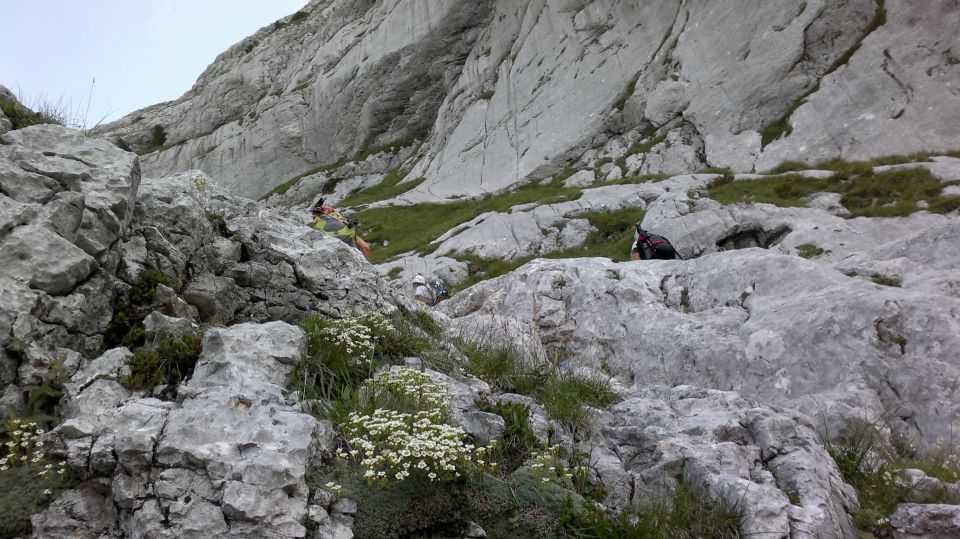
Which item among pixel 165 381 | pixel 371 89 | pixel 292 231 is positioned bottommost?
pixel 165 381

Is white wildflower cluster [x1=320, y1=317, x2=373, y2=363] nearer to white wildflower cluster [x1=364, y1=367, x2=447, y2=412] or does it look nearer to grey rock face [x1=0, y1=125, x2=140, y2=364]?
white wildflower cluster [x1=364, y1=367, x2=447, y2=412]

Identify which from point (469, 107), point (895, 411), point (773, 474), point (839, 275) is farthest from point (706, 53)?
point (773, 474)

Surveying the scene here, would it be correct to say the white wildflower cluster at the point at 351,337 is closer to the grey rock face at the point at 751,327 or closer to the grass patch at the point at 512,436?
the grass patch at the point at 512,436

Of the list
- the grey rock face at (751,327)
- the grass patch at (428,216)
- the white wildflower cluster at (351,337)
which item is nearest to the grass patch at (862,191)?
the grey rock face at (751,327)

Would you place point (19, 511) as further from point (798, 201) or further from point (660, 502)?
point (798, 201)

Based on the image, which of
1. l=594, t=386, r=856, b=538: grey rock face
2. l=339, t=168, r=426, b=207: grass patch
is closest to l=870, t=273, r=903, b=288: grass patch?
l=594, t=386, r=856, b=538: grey rock face

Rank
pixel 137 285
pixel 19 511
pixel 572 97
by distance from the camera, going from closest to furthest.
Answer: pixel 19 511
pixel 137 285
pixel 572 97

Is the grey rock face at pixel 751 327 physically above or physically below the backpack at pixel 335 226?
below

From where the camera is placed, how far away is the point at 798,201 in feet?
66.4

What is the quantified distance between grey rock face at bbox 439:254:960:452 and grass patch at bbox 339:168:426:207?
4183 centimetres

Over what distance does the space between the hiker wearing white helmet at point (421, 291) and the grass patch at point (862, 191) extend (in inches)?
484

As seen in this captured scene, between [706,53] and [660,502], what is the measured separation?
39.6 metres

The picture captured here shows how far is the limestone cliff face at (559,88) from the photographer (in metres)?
27.7

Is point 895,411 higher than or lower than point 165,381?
lower
